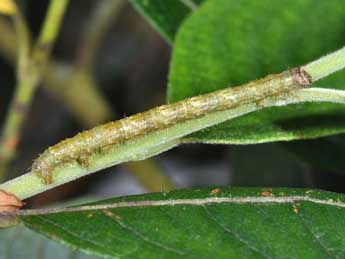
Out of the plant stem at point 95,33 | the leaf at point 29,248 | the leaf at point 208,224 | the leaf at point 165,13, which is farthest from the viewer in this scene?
the plant stem at point 95,33

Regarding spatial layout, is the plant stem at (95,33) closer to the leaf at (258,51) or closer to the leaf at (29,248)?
the leaf at (29,248)

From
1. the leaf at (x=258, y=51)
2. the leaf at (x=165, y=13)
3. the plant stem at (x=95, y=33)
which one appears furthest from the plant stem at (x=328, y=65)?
the plant stem at (x=95, y=33)

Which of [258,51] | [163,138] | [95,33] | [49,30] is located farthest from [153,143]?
[95,33]

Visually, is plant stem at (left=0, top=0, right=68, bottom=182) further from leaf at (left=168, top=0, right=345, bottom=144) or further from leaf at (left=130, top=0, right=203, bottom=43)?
leaf at (left=168, top=0, right=345, bottom=144)

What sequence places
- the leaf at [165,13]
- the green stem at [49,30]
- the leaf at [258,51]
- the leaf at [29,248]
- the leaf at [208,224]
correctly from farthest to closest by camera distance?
the green stem at [49,30]
the leaf at [29,248]
the leaf at [165,13]
the leaf at [258,51]
the leaf at [208,224]

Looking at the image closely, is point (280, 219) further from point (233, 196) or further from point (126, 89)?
point (126, 89)

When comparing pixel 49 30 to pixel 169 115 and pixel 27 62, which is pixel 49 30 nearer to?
pixel 27 62

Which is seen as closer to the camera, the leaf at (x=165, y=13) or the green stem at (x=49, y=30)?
the leaf at (x=165, y=13)
